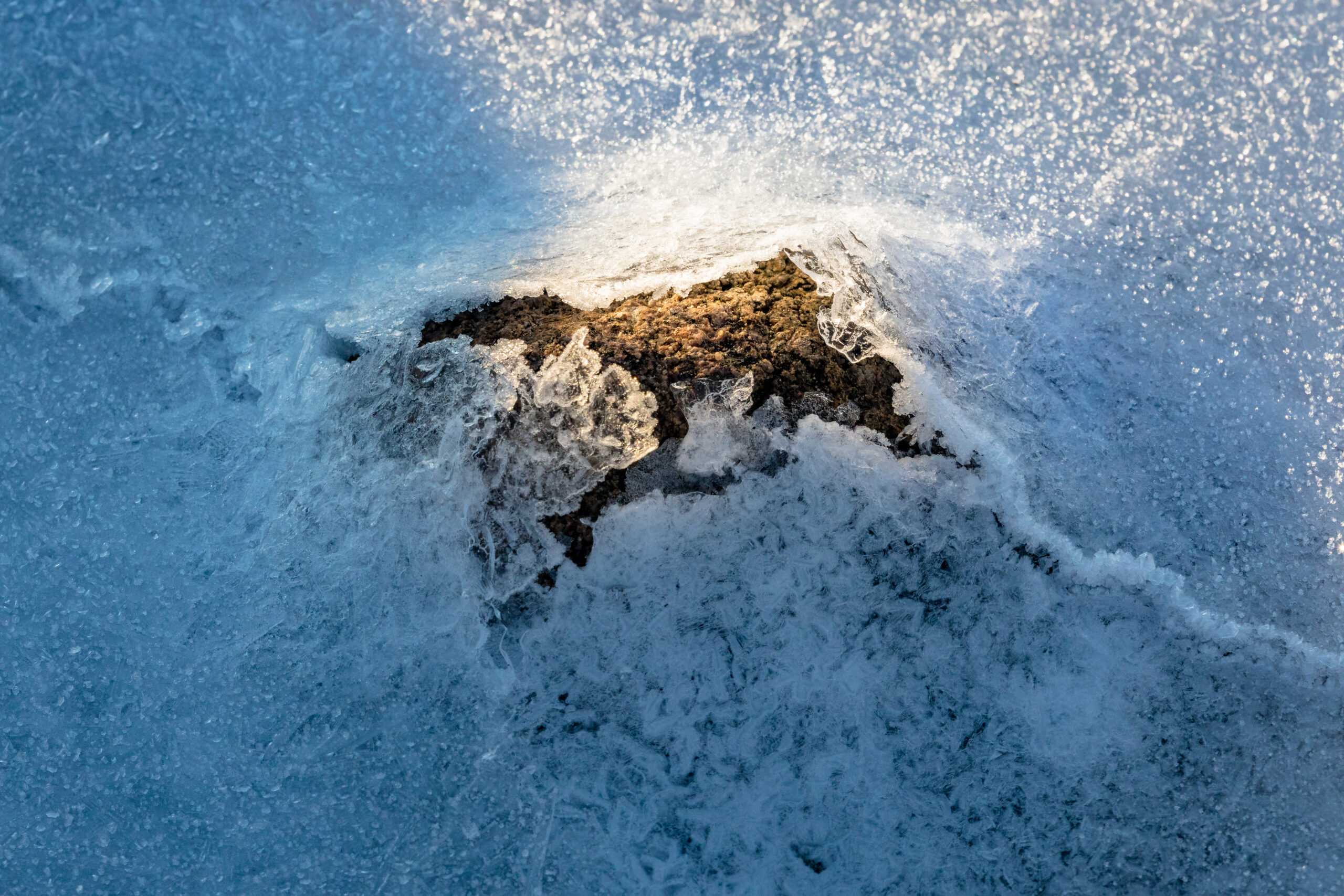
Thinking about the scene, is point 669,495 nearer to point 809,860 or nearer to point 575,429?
point 575,429

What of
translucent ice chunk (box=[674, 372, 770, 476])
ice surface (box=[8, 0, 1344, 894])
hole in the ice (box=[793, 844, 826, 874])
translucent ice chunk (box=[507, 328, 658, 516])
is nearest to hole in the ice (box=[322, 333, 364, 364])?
ice surface (box=[8, 0, 1344, 894])

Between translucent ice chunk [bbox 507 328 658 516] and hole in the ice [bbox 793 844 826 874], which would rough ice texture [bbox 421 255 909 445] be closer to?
translucent ice chunk [bbox 507 328 658 516]

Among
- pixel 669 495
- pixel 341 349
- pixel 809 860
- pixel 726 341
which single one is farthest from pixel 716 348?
pixel 809 860

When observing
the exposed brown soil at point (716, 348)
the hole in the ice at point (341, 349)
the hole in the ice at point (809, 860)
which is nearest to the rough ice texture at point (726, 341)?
the exposed brown soil at point (716, 348)

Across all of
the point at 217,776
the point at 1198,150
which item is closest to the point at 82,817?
the point at 217,776

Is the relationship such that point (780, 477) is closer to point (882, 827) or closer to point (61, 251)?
point (882, 827)

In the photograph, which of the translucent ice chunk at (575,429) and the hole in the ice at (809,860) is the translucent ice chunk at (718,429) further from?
the hole in the ice at (809,860)
